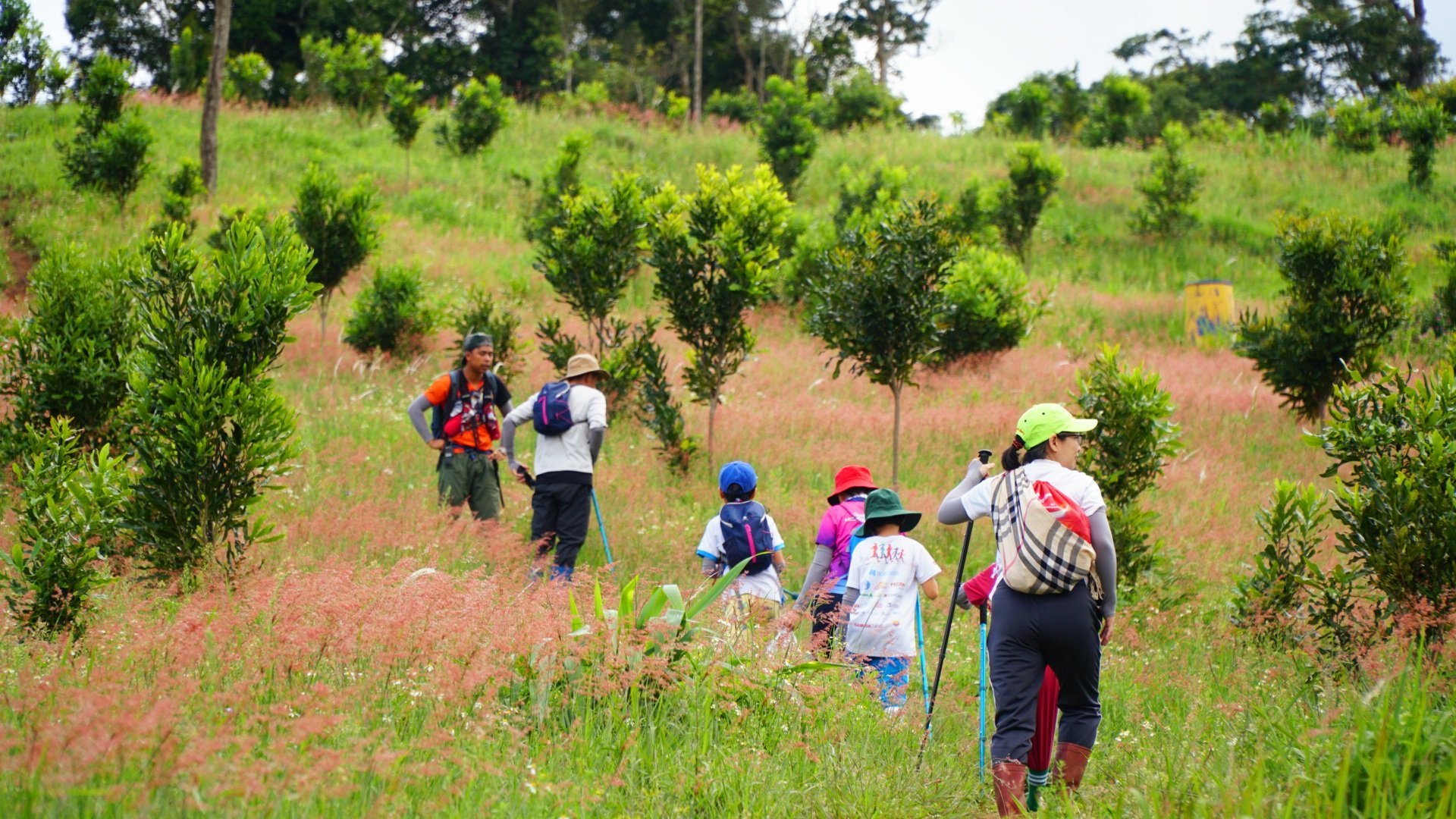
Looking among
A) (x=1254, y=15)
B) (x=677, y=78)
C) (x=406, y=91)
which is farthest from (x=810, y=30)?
(x=406, y=91)

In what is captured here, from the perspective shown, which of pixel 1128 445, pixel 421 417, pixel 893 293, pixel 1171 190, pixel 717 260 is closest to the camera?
pixel 421 417

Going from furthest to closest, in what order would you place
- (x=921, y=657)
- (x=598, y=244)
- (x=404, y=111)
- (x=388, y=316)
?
1. (x=404, y=111)
2. (x=388, y=316)
3. (x=598, y=244)
4. (x=921, y=657)

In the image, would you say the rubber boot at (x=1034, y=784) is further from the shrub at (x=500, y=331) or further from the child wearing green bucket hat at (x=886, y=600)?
the shrub at (x=500, y=331)

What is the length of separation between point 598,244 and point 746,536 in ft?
24.4

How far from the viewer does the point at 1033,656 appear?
445cm

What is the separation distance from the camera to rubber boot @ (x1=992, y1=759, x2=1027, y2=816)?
4344 millimetres

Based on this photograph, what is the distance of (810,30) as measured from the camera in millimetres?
45625

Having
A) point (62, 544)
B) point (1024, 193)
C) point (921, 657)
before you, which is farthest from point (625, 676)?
point (1024, 193)

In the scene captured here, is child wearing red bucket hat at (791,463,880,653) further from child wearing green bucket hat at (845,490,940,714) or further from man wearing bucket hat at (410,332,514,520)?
man wearing bucket hat at (410,332,514,520)

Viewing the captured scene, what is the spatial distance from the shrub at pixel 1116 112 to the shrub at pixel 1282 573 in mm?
32607

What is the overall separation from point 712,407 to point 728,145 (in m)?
21.0

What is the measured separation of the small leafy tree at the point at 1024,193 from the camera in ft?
76.1

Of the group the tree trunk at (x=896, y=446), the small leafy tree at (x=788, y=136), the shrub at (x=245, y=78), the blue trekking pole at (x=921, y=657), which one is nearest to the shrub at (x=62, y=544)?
the blue trekking pole at (x=921, y=657)

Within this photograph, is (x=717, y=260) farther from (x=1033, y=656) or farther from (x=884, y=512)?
(x=1033, y=656)
